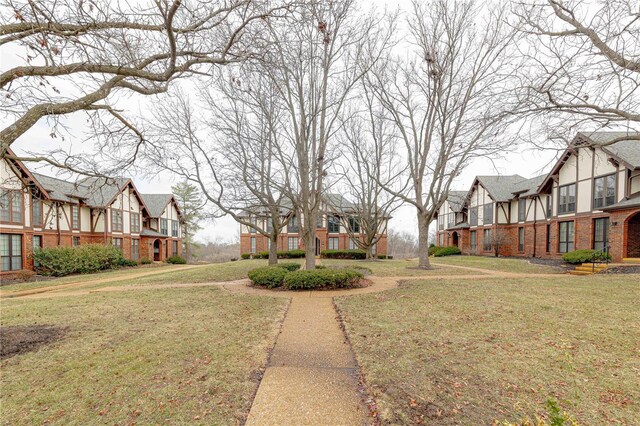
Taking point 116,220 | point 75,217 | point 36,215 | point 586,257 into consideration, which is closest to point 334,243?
point 116,220

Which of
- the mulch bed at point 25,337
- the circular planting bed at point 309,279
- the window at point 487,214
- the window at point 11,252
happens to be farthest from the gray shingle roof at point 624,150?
the window at point 11,252

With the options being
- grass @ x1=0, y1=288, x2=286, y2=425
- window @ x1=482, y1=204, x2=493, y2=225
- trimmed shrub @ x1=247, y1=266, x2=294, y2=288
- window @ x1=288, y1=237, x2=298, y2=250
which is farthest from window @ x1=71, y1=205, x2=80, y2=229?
window @ x1=482, y1=204, x2=493, y2=225

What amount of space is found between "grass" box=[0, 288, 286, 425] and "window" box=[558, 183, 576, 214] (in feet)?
75.7

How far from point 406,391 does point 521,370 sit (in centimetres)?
176

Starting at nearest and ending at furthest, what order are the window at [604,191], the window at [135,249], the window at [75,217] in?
the window at [604,191]
the window at [75,217]
the window at [135,249]

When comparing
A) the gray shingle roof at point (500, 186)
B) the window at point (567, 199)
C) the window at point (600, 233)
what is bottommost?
the window at point (600, 233)

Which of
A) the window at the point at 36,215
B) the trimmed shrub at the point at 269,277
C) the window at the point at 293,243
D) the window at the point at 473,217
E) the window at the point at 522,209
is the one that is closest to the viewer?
the trimmed shrub at the point at 269,277

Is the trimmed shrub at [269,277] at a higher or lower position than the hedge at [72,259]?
higher

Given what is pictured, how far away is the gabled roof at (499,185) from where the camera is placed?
29.2m

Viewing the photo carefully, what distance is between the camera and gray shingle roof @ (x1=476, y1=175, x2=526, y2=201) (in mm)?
29236

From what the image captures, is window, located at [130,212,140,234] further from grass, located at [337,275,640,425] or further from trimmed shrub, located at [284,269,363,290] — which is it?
grass, located at [337,275,640,425]

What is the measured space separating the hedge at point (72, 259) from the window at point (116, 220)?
4581 millimetres

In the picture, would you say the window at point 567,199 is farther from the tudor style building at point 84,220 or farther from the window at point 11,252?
the window at point 11,252

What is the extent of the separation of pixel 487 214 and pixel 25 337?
3370cm
